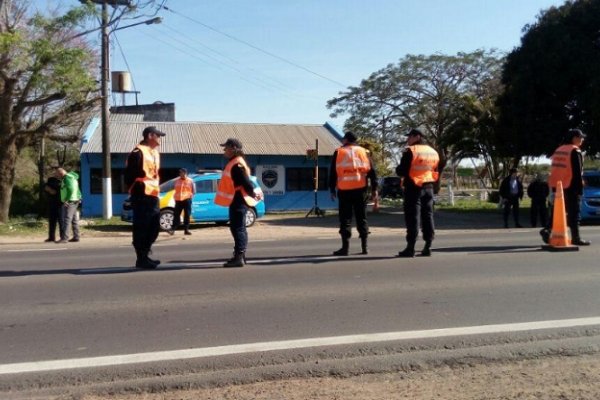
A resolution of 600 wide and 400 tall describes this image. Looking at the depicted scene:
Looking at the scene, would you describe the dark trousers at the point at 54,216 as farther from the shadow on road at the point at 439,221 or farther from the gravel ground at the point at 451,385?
the gravel ground at the point at 451,385

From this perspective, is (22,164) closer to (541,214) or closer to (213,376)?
(541,214)

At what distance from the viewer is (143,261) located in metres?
8.39

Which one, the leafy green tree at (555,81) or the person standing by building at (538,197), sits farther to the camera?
the leafy green tree at (555,81)

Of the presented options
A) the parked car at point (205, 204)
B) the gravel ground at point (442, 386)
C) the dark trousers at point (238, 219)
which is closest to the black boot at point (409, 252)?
the dark trousers at point (238, 219)

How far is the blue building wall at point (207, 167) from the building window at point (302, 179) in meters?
0.13

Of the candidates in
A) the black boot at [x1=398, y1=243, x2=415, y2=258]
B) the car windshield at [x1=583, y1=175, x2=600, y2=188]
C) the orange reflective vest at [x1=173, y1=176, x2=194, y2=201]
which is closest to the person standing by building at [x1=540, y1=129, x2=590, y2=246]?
the black boot at [x1=398, y1=243, x2=415, y2=258]

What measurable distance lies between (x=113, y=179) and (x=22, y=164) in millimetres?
5484

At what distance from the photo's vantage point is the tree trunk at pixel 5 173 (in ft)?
61.2

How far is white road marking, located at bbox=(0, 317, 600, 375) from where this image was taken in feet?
15.0

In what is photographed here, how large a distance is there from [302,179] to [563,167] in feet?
65.1

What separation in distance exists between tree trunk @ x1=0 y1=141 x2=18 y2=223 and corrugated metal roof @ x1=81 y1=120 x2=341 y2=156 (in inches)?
270

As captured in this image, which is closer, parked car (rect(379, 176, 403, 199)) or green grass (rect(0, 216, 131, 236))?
green grass (rect(0, 216, 131, 236))

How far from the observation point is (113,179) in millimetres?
26797

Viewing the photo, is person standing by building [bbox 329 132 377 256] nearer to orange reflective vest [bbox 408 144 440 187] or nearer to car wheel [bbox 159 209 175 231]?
orange reflective vest [bbox 408 144 440 187]
